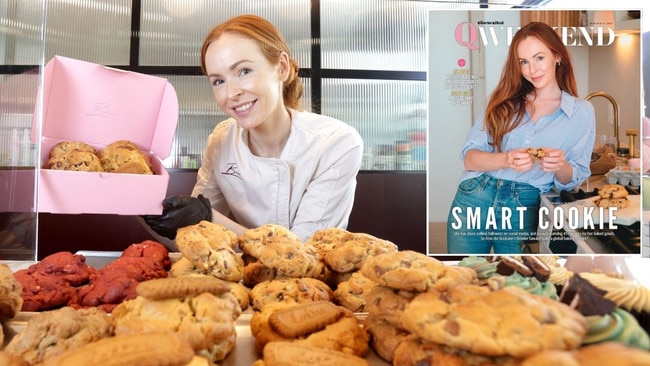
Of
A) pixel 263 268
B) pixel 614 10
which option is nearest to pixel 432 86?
pixel 614 10

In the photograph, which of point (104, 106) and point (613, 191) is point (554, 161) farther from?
point (104, 106)

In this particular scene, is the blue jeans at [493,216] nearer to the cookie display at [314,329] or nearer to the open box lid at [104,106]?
the cookie display at [314,329]

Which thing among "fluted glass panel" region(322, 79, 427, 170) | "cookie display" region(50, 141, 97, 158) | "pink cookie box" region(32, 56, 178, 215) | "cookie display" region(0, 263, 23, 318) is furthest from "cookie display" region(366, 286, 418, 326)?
"fluted glass panel" region(322, 79, 427, 170)

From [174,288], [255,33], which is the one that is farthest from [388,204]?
[174,288]

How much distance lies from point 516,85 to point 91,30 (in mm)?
4621

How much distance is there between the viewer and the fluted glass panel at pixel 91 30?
4.74 meters

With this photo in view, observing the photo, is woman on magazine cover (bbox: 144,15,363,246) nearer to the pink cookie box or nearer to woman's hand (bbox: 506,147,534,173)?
the pink cookie box

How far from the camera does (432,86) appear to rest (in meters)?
1.40

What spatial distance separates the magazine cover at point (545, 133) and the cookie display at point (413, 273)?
0.37 meters

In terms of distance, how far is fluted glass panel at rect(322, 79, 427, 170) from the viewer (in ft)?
16.1

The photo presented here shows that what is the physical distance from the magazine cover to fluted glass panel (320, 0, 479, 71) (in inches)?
141

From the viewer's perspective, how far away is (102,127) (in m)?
1.92

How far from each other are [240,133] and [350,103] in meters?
2.39

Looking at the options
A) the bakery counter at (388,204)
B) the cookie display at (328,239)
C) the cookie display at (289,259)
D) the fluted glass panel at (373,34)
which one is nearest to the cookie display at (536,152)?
the cookie display at (328,239)
